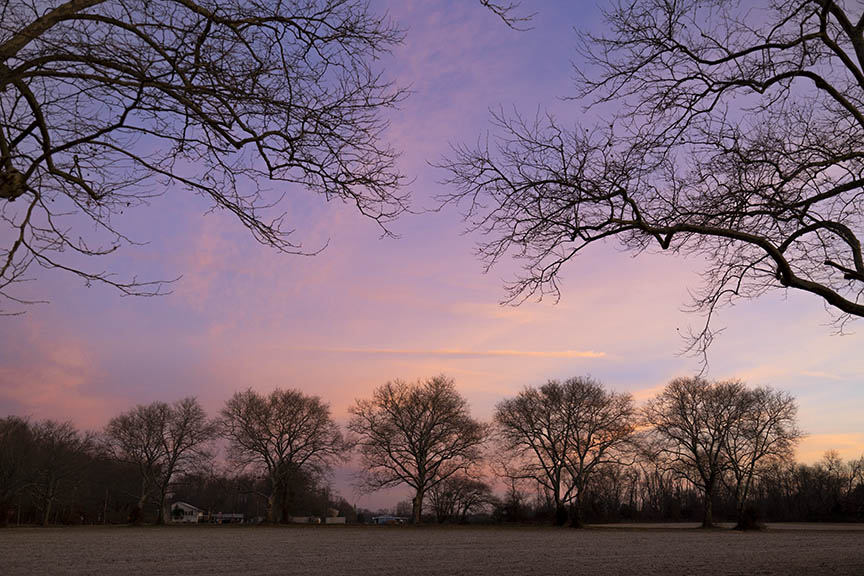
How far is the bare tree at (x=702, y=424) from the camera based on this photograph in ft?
176

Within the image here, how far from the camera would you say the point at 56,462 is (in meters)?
59.4

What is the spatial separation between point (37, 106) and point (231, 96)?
1655 millimetres

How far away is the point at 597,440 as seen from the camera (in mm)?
50156

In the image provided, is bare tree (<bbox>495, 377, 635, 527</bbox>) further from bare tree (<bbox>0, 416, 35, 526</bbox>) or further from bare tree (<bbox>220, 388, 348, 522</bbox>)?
bare tree (<bbox>0, 416, 35, 526</bbox>)

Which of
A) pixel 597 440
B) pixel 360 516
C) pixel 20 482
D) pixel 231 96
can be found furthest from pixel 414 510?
pixel 231 96

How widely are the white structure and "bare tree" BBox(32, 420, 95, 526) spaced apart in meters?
44.6

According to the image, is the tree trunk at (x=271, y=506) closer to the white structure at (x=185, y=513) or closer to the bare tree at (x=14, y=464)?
the bare tree at (x=14, y=464)

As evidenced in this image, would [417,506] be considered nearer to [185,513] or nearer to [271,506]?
[271,506]

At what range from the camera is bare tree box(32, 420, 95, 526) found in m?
58.3

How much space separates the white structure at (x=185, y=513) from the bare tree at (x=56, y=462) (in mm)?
44571

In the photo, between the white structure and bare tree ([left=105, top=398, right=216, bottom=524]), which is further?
the white structure

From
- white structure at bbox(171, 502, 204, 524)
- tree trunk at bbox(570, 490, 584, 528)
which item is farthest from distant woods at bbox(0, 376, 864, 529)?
white structure at bbox(171, 502, 204, 524)

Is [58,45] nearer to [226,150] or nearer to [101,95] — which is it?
[101,95]

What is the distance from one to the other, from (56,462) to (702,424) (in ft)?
196
